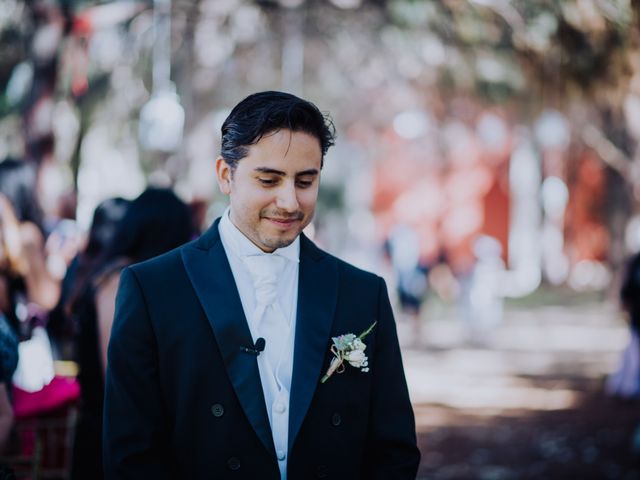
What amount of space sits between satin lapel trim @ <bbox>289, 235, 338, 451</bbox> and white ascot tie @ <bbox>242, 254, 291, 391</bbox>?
0.05 metres

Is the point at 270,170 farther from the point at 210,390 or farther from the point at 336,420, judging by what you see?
the point at 336,420

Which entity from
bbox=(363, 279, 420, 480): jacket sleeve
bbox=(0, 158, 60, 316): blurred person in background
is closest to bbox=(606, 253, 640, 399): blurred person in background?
bbox=(0, 158, 60, 316): blurred person in background

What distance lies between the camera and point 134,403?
2740 mm

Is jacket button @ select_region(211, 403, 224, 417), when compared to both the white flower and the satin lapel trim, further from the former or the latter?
the white flower

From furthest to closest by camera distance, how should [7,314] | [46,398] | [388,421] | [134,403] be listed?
[46,398] → [7,314] → [388,421] → [134,403]

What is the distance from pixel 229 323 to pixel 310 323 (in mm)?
268

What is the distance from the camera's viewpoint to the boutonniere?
287 cm

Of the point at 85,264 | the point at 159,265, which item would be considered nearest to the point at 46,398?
the point at 85,264

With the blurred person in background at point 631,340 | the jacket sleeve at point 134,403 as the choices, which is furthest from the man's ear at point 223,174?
the blurred person in background at point 631,340

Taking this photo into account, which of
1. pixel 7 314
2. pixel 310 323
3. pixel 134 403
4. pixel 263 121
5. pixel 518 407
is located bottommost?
pixel 518 407

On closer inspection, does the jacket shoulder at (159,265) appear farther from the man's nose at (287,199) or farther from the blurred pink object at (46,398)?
the blurred pink object at (46,398)

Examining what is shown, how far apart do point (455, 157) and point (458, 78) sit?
67.2ft

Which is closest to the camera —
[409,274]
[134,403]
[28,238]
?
[134,403]

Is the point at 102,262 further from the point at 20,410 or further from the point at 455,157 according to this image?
the point at 455,157
